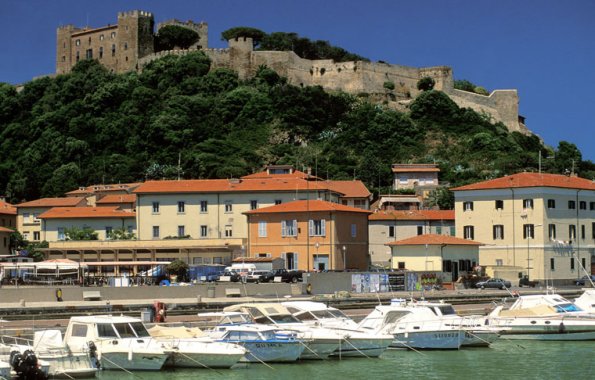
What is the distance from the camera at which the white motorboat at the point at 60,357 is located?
30391 millimetres

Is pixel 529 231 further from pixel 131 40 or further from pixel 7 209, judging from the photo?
pixel 131 40

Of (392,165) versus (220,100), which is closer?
(392,165)

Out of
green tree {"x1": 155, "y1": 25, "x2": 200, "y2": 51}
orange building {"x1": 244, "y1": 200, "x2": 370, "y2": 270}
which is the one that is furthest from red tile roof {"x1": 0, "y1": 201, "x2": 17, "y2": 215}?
green tree {"x1": 155, "y1": 25, "x2": 200, "y2": 51}

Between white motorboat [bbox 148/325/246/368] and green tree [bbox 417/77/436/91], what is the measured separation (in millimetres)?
99065

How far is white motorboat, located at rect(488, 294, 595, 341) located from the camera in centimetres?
4034

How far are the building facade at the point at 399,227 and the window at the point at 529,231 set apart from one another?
14001 mm

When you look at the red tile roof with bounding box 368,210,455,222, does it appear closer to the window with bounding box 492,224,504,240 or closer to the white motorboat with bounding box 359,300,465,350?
the window with bounding box 492,224,504,240

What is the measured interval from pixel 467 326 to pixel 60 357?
53.0 feet

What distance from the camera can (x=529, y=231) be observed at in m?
68.0

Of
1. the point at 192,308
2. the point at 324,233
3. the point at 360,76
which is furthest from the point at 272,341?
the point at 360,76

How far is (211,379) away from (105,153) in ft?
291

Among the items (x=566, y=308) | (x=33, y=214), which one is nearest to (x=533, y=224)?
(x=566, y=308)

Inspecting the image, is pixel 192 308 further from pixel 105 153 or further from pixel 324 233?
pixel 105 153

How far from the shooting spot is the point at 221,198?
255 feet
